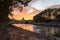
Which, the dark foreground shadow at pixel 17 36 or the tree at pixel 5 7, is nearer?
the tree at pixel 5 7

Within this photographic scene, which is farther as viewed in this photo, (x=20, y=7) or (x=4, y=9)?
(x=20, y=7)

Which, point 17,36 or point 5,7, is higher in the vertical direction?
point 5,7

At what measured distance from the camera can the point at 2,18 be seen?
267 inches

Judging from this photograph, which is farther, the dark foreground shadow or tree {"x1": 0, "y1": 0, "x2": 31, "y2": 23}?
the dark foreground shadow

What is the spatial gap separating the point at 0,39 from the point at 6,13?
3.48ft

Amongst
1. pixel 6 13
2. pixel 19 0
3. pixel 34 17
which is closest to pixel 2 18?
pixel 6 13

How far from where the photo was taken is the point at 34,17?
2641 centimetres

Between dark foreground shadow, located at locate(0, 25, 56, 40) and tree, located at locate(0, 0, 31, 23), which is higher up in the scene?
tree, located at locate(0, 0, 31, 23)

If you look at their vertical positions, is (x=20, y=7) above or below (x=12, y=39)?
above

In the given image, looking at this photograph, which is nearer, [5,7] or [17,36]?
[5,7]

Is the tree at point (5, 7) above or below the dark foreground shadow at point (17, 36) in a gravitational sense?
above

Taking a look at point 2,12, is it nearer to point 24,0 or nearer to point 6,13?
point 6,13

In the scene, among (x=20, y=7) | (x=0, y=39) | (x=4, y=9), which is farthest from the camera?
(x=20, y=7)

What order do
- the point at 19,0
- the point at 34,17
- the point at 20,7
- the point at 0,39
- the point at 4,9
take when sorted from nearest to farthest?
the point at 0,39, the point at 4,9, the point at 19,0, the point at 20,7, the point at 34,17
